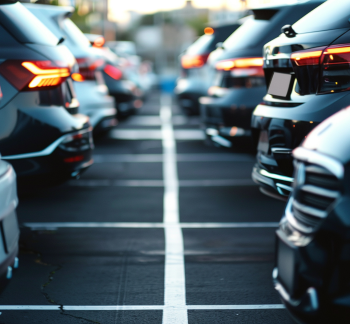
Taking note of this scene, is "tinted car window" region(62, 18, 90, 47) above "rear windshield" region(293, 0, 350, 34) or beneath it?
beneath

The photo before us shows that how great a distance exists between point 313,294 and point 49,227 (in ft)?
11.3

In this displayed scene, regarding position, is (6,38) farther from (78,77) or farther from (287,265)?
(78,77)

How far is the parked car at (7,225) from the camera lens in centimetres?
289

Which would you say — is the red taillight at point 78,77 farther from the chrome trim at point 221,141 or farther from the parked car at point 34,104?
the parked car at point 34,104

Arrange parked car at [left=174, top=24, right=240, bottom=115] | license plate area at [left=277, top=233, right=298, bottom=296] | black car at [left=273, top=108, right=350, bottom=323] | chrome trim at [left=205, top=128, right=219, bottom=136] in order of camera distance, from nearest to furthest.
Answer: black car at [left=273, top=108, right=350, bottom=323], license plate area at [left=277, top=233, right=298, bottom=296], chrome trim at [left=205, top=128, right=219, bottom=136], parked car at [left=174, top=24, right=240, bottom=115]

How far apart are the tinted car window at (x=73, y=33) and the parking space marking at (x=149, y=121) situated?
22.4 feet

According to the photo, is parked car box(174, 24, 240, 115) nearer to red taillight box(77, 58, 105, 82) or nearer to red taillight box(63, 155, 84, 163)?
Result: red taillight box(77, 58, 105, 82)

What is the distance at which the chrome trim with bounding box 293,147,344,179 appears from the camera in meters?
2.32

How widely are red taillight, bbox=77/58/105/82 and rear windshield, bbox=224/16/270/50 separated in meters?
2.42

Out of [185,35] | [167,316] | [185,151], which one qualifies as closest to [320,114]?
[167,316]

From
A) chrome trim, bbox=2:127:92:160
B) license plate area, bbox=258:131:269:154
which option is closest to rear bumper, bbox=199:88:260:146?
license plate area, bbox=258:131:269:154

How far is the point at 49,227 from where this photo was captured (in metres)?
5.31

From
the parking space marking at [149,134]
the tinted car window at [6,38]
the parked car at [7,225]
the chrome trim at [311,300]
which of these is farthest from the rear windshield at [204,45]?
the chrome trim at [311,300]

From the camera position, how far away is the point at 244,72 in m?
6.57
